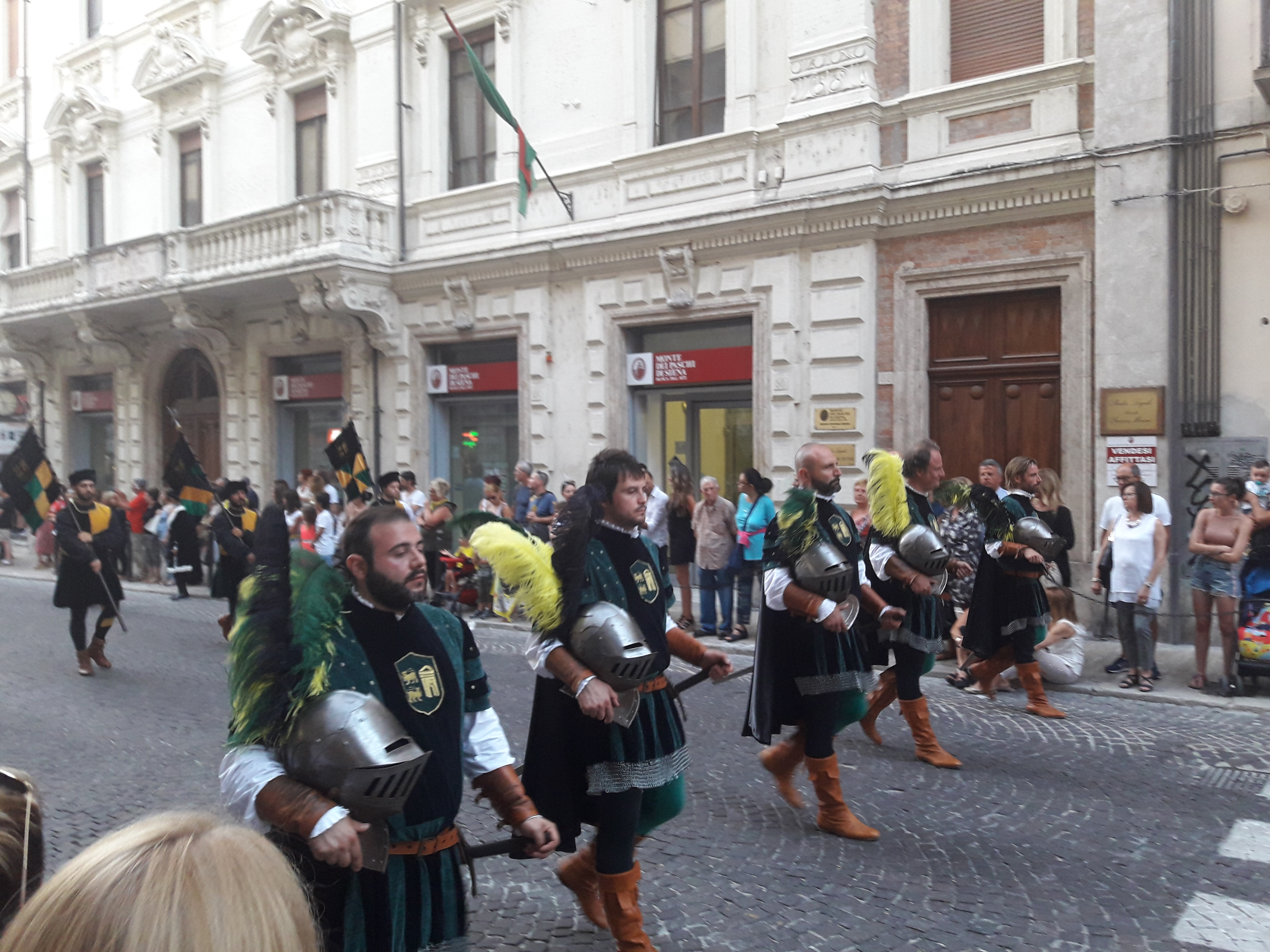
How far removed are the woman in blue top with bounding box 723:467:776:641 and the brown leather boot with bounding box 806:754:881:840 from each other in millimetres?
5977

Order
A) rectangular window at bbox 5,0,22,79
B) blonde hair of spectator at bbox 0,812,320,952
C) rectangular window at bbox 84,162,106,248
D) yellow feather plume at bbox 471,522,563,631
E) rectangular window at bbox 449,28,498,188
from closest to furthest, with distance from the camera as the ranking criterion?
1. blonde hair of spectator at bbox 0,812,320,952
2. yellow feather plume at bbox 471,522,563,631
3. rectangular window at bbox 449,28,498,188
4. rectangular window at bbox 84,162,106,248
5. rectangular window at bbox 5,0,22,79

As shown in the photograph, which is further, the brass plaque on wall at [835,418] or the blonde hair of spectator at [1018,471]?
the brass plaque on wall at [835,418]

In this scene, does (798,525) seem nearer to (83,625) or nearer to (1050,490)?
(1050,490)

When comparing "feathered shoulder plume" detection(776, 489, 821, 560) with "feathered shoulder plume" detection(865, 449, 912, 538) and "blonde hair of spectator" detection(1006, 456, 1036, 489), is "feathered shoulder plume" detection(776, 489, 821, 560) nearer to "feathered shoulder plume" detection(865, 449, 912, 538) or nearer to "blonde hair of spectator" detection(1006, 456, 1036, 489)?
"feathered shoulder plume" detection(865, 449, 912, 538)

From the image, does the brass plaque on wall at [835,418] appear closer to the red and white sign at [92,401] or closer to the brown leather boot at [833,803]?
the brown leather boot at [833,803]

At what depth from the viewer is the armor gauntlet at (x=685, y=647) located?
400cm

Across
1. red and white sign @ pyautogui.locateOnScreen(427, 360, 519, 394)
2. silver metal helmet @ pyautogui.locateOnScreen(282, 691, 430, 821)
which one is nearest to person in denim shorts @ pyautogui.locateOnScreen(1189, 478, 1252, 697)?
silver metal helmet @ pyautogui.locateOnScreen(282, 691, 430, 821)

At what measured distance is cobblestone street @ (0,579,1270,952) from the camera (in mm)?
4117

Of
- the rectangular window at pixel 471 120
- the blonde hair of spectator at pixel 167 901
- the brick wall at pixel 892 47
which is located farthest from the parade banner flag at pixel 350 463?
the rectangular window at pixel 471 120

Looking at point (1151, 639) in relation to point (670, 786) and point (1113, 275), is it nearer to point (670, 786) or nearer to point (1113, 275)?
point (1113, 275)

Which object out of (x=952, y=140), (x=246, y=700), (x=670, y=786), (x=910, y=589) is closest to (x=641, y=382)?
(x=952, y=140)

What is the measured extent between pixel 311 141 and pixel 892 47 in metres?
11.6

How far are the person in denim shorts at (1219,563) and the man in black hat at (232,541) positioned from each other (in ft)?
28.4

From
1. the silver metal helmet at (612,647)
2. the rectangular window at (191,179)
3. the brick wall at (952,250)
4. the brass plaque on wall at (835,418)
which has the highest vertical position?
the rectangular window at (191,179)
